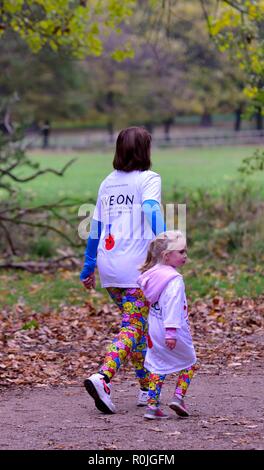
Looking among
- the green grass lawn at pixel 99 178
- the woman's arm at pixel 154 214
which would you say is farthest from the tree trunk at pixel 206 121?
the woman's arm at pixel 154 214

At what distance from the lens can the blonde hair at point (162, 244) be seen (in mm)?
6395

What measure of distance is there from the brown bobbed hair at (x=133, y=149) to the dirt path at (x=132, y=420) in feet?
5.62

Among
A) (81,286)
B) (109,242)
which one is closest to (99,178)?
(81,286)

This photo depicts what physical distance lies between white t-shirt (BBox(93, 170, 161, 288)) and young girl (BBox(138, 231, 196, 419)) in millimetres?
137

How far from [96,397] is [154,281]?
0.90m

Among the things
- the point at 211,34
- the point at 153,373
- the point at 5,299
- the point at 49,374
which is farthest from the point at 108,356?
the point at 211,34

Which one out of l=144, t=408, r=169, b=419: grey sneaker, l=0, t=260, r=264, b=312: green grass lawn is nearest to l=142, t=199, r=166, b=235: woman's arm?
l=144, t=408, r=169, b=419: grey sneaker

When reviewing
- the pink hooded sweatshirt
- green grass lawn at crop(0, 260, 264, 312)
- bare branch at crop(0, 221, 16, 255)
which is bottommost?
green grass lawn at crop(0, 260, 264, 312)

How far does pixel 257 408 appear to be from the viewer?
6797mm

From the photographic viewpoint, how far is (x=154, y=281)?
252 inches

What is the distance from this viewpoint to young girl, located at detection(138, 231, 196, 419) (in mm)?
6375

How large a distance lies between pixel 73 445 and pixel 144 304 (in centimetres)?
135

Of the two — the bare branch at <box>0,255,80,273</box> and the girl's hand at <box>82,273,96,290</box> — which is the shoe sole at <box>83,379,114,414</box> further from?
the bare branch at <box>0,255,80,273</box>
